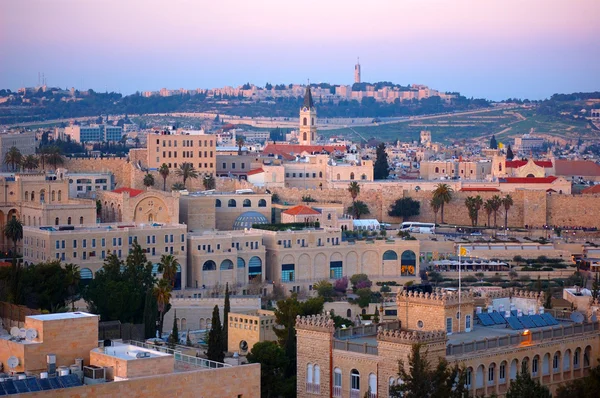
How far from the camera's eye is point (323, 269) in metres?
64.6

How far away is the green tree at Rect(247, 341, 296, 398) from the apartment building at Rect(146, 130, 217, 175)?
42240 mm

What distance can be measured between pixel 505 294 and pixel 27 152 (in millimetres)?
55203

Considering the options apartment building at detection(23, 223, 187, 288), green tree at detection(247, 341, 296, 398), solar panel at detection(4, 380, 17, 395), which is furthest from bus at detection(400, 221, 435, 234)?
solar panel at detection(4, 380, 17, 395)

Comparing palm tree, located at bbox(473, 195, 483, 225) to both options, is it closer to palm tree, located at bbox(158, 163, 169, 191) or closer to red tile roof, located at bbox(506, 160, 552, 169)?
red tile roof, located at bbox(506, 160, 552, 169)

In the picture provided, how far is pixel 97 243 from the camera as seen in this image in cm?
5878

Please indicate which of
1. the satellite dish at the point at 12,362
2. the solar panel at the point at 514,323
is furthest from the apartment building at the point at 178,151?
the satellite dish at the point at 12,362

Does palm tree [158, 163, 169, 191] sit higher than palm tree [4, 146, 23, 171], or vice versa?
palm tree [4, 146, 23, 171]

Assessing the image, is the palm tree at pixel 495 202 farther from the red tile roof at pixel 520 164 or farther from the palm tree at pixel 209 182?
the red tile roof at pixel 520 164

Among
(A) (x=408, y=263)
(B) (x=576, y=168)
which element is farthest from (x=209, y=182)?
(B) (x=576, y=168)

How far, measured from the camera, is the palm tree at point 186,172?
254 feet

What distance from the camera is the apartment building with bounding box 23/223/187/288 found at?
57.8 meters

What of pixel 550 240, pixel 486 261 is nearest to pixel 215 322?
pixel 486 261

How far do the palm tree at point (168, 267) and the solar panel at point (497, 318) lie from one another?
66.9 feet

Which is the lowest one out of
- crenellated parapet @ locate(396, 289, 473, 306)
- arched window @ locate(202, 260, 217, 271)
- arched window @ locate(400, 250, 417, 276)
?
arched window @ locate(400, 250, 417, 276)
